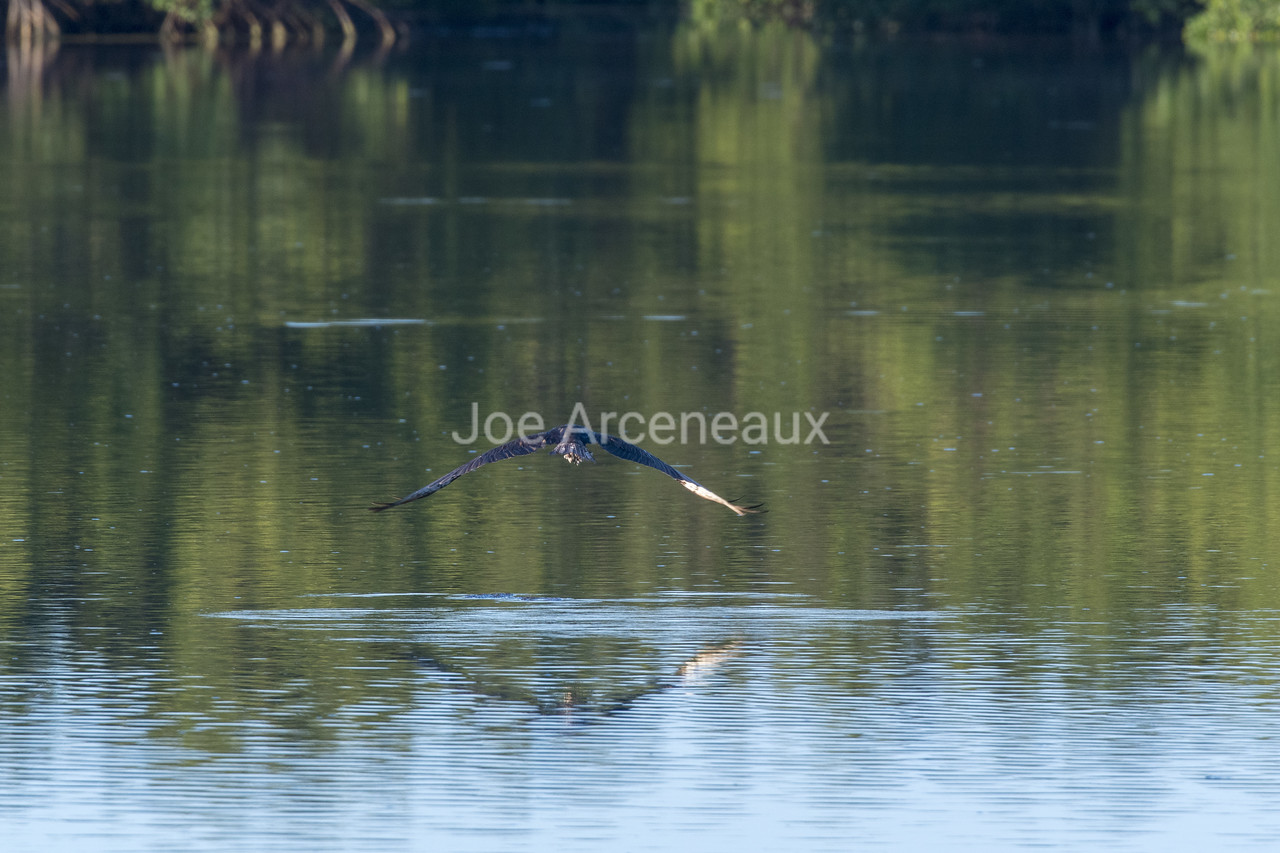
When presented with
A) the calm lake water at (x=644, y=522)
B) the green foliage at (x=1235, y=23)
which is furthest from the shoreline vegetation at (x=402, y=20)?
the calm lake water at (x=644, y=522)

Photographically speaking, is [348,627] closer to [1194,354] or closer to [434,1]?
[1194,354]

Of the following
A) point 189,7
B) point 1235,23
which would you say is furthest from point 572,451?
point 189,7

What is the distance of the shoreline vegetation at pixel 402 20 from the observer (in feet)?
212

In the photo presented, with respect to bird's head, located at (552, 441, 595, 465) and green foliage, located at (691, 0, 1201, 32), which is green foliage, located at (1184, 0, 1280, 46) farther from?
bird's head, located at (552, 441, 595, 465)

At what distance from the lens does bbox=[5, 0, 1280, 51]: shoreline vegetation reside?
212ft

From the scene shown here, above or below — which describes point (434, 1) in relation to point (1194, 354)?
above

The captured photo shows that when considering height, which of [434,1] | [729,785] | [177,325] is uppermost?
[434,1]

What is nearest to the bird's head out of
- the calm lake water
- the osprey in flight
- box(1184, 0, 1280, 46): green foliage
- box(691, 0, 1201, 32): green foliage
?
the osprey in flight

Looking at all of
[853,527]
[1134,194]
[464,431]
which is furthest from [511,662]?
[1134,194]

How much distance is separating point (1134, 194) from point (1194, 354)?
1023cm

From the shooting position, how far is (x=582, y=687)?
848cm

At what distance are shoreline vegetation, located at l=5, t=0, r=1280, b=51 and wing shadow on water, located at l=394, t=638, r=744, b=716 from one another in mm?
57553

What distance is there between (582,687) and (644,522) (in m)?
2.66

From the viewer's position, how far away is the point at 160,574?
9.97 meters
